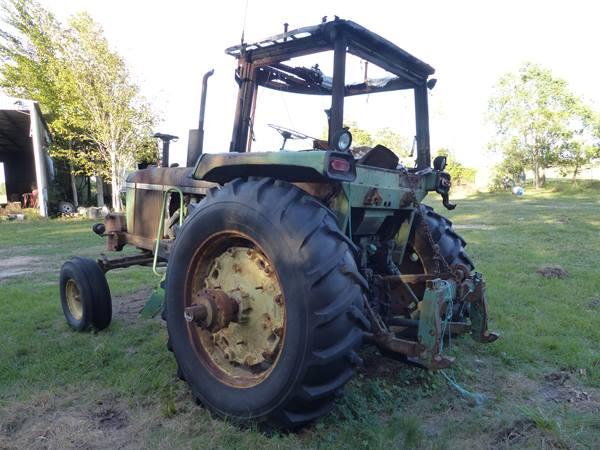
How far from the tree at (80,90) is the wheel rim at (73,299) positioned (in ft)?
53.1

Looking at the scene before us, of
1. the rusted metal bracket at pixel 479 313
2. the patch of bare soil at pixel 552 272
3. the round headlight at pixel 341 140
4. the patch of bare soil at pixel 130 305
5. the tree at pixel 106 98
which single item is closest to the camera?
the round headlight at pixel 341 140

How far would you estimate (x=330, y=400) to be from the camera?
Answer: 7.33ft

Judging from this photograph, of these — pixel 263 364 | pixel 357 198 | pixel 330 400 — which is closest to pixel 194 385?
pixel 263 364

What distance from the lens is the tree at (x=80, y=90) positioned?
1862cm

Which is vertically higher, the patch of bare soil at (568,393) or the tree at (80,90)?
the tree at (80,90)

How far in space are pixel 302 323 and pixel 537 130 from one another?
3724cm

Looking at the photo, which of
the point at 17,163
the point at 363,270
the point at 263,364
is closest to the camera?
the point at 263,364

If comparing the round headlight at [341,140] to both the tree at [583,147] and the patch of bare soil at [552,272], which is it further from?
the tree at [583,147]

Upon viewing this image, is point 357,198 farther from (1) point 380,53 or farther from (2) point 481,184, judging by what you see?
(2) point 481,184

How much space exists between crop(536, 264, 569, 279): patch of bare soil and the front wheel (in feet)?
15.9

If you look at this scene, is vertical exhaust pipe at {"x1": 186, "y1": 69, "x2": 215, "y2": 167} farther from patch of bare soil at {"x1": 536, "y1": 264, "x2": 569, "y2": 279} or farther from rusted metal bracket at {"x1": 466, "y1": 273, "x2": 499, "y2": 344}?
patch of bare soil at {"x1": 536, "y1": 264, "x2": 569, "y2": 279}

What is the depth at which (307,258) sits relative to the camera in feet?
6.95

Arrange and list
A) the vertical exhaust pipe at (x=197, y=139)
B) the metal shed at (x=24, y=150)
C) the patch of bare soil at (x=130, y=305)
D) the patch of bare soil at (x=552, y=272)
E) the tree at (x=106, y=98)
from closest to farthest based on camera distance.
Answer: the vertical exhaust pipe at (x=197, y=139), the patch of bare soil at (x=130, y=305), the patch of bare soil at (x=552, y=272), the metal shed at (x=24, y=150), the tree at (x=106, y=98)

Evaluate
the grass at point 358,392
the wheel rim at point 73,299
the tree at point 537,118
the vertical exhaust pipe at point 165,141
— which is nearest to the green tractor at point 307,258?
the grass at point 358,392
